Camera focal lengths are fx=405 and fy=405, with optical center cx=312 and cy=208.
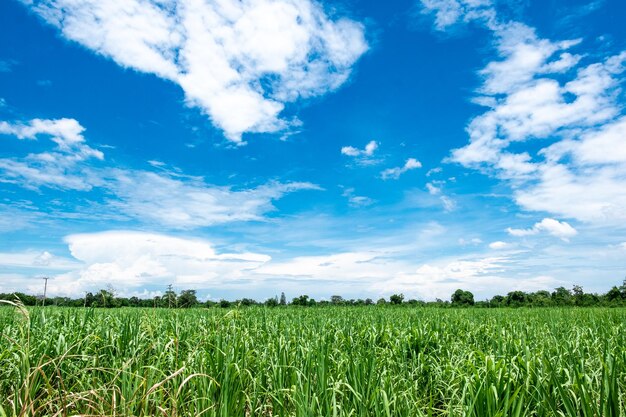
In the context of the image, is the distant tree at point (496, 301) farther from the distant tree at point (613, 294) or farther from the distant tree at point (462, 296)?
the distant tree at point (613, 294)

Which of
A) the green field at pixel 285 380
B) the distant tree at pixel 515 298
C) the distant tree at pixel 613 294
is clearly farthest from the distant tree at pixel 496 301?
the green field at pixel 285 380

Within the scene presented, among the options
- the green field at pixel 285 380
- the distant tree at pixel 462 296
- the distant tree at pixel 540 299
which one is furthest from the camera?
the distant tree at pixel 462 296

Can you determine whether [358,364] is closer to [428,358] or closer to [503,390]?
[503,390]

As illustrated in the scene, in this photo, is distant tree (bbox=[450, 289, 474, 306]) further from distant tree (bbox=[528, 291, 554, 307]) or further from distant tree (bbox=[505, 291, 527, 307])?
distant tree (bbox=[528, 291, 554, 307])

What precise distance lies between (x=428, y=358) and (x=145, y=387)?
462 centimetres

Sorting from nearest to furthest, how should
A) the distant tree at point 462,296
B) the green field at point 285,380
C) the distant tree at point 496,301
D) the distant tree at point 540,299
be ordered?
the green field at point 285,380 < the distant tree at point 540,299 < the distant tree at point 496,301 < the distant tree at point 462,296

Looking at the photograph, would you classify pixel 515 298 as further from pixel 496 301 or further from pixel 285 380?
pixel 285 380

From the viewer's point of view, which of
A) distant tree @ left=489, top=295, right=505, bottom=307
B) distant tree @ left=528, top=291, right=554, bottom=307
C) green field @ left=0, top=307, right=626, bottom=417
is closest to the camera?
green field @ left=0, top=307, right=626, bottom=417

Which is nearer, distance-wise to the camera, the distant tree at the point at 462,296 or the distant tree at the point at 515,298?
the distant tree at the point at 515,298

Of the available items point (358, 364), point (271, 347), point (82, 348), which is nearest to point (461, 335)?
point (271, 347)

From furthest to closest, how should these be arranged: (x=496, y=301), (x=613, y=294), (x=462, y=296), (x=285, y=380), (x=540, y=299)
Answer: (x=462, y=296) → (x=496, y=301) → (x=540, y=299) → (x=613, y=294) → (x=285, y=380)

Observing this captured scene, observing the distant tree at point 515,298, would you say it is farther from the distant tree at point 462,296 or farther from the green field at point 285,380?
the green field at point 285,380

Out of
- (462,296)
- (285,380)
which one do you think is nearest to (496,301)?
(462,296)

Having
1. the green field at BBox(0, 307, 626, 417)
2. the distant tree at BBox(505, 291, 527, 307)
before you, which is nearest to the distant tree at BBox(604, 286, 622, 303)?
the distant tree at BBox(505, 291, 527, 307)
